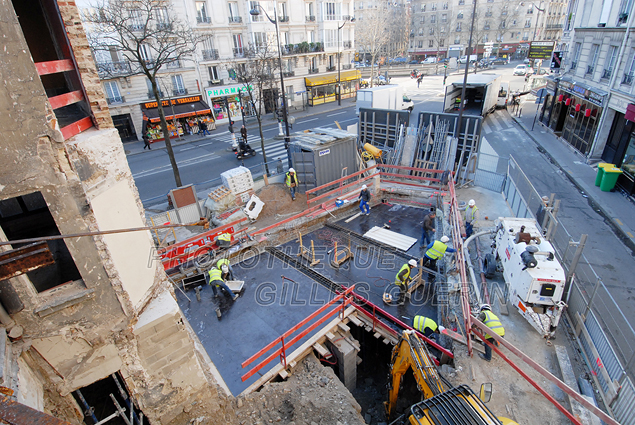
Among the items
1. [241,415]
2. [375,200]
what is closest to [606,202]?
[375,200]

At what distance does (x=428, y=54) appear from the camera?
255 feet

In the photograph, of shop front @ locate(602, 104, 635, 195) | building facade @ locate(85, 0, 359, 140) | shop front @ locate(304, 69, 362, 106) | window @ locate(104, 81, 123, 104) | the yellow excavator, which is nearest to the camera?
the yellow excavator

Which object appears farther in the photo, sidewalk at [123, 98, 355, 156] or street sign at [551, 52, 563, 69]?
sidewalk at [123, 98, 355, 156]

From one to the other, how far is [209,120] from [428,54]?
62731 mm

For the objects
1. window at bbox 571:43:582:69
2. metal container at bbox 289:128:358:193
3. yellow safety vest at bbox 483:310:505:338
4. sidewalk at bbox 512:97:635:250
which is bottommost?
sidewalk at bbox 512:97:635:250

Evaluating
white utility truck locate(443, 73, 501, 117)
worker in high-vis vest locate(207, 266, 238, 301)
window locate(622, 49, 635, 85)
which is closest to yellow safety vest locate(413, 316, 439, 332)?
worker in high-vis vest locate(207, 266, 238, 301)

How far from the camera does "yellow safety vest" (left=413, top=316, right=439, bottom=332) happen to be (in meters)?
7.92

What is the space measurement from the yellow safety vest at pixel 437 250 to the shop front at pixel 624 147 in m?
12.2

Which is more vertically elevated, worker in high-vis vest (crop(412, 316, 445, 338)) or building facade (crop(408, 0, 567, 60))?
building facade (crop(408, 0, 567, 60))

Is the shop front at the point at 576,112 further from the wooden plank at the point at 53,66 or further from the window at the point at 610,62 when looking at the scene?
the wooden plank at the point at 53,66

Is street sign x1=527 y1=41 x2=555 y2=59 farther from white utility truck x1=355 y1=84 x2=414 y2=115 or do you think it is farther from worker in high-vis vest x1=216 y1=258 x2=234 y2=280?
worker in high-vis vest x1=216 y1=258 x2=234 y2=280

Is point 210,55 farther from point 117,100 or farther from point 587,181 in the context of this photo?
point 587,181

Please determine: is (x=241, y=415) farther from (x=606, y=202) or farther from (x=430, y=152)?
(x=606, y=202)

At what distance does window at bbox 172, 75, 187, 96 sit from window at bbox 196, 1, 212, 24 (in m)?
5.20
